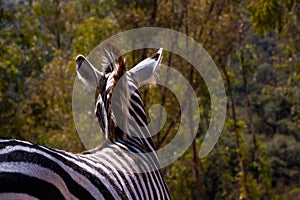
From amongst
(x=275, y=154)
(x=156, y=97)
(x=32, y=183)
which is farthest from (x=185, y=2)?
(x=275, y=154)

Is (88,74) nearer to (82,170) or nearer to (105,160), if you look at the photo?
(105,160)

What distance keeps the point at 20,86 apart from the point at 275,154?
22.2 metres

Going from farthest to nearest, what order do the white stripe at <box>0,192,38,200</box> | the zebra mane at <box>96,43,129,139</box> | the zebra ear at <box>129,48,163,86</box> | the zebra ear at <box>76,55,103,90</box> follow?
the zebra ear at <box>129,48,163,86</box> → the zebra ear at <box>76,55,103,90</box> → the zebra mane at <box>96,43,129,139</box> → the white stripe at <box>0,192,38,200</box>

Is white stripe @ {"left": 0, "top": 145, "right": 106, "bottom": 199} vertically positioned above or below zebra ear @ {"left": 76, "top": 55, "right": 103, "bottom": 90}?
below

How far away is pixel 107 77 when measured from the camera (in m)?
3.30

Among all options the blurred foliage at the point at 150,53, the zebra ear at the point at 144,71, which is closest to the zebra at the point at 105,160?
the zebra ear at the point at 144,71

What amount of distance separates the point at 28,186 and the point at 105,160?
0.75 m

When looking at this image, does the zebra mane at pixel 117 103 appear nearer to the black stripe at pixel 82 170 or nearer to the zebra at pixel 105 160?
the zebra at pixel 105 160

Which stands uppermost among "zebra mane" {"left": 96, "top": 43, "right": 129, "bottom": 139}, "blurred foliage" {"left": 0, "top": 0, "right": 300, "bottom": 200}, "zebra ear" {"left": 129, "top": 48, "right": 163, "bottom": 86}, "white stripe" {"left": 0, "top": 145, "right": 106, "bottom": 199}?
"blurred foliage" {"left": 0, "top": 0, "right": 300, "bottom": 200}

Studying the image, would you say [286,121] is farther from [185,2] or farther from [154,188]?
[154,188]

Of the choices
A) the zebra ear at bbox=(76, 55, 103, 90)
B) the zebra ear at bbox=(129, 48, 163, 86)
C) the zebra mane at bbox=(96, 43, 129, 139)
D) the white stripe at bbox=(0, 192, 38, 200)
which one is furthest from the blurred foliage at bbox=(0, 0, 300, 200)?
the white stripe at bbox=(0, 192, 38, 200)

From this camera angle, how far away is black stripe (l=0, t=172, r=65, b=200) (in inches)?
65.8

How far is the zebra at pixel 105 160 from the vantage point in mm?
1744

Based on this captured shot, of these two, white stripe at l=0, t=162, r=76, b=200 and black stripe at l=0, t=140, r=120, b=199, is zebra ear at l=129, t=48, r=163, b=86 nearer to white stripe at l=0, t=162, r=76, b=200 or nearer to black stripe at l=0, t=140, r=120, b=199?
black stripe at l=0, t=140, r=120, b=199
